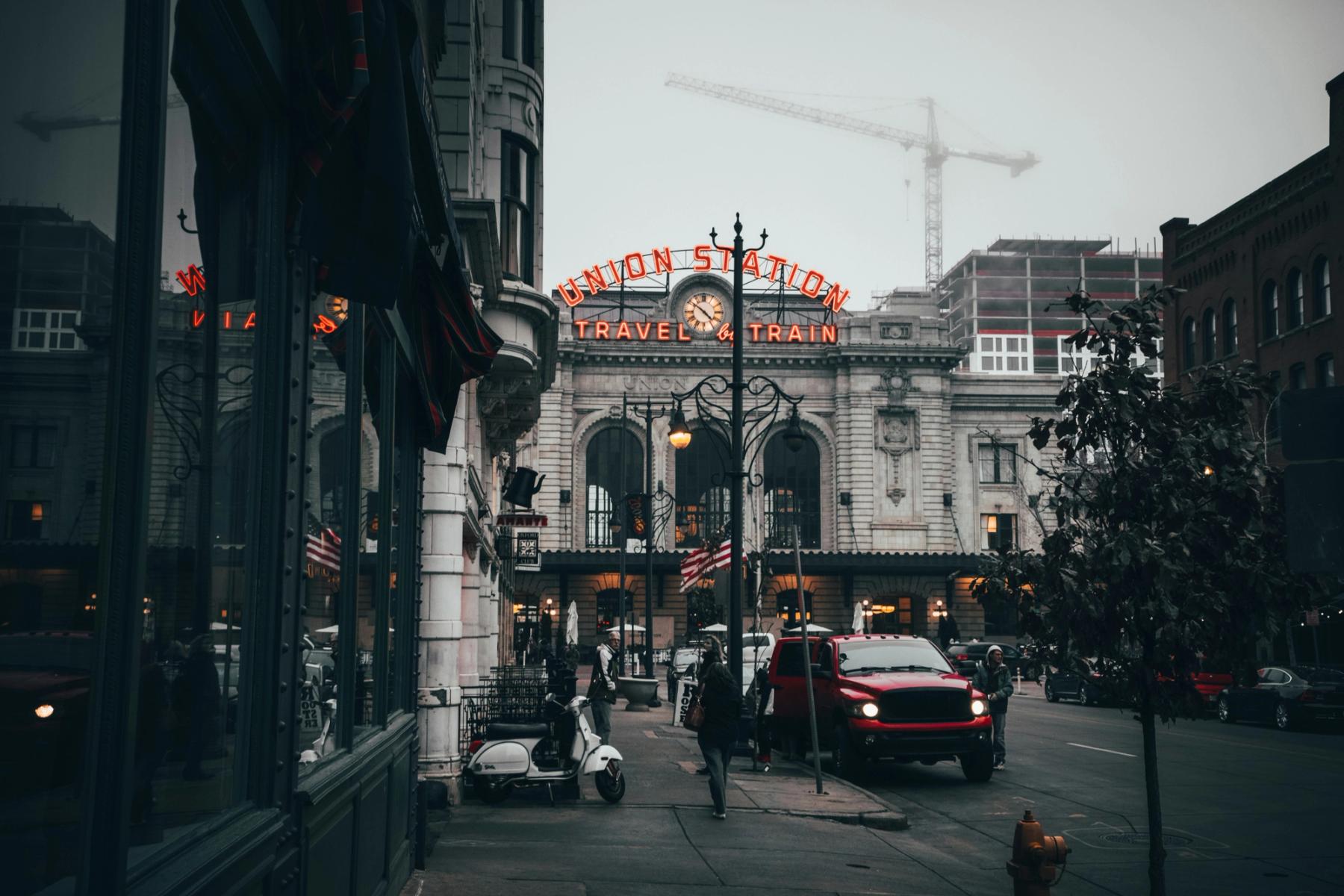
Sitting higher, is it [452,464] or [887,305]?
[887,305]

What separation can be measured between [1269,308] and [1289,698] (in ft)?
65.0

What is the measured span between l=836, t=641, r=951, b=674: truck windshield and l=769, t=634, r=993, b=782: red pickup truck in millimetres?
12

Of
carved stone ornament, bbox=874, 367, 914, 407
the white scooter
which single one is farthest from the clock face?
the white scooter

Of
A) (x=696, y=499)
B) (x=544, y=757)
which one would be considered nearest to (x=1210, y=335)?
(x=696, y=499)

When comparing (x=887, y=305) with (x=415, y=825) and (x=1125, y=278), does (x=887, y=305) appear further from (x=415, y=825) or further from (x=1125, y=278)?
(x=1125, y=278)

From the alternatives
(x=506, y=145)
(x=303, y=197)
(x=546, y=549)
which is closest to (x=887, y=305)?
(x=546, y=549)

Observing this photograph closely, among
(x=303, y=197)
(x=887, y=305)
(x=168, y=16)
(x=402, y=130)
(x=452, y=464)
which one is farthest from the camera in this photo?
(x=887, y=305)

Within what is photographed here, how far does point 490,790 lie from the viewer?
15.0 metres

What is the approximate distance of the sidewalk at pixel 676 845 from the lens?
10.2 m

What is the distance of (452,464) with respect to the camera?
15898 millimetres

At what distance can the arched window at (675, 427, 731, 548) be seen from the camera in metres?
73.4

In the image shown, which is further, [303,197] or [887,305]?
[887,305]

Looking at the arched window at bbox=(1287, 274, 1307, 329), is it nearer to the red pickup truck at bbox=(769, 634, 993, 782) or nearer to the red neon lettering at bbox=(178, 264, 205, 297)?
the red pickup truck at bbox=(769, 634, 993, 782)

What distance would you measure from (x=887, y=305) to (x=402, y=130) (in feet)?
247
